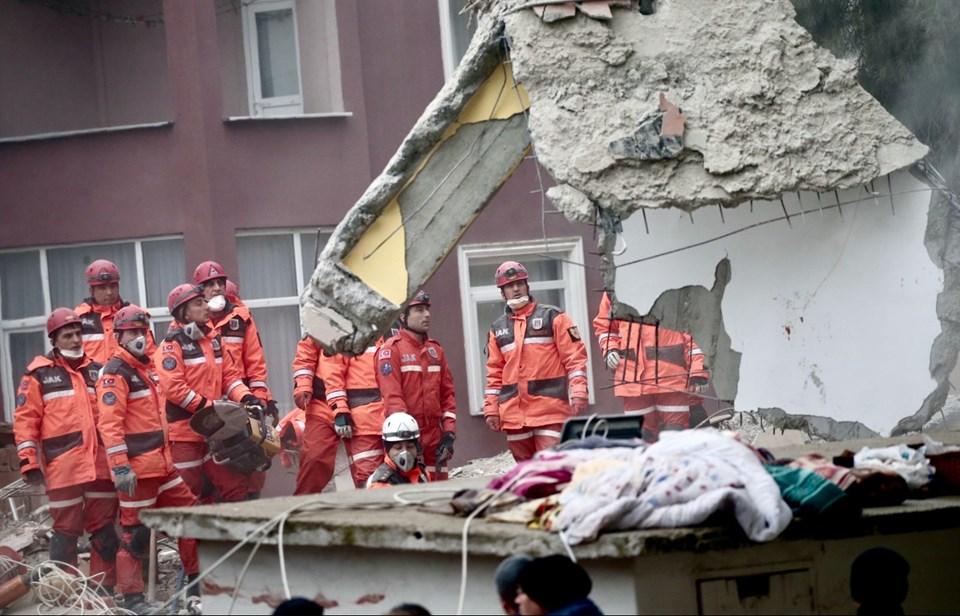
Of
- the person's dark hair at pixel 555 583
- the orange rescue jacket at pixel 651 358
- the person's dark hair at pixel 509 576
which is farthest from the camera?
the orange rescue jacket at pixel 651 358

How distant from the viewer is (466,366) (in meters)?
16.8

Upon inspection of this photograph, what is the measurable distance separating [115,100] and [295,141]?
2.51 meters

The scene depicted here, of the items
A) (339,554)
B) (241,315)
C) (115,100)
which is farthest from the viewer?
(115,100)

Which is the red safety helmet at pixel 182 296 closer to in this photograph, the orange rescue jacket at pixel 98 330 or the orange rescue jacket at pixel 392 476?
the orange rescue jacket at pixel 98 330

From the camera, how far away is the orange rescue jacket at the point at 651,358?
10500 millimetres

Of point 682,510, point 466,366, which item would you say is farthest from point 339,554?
point 466,366

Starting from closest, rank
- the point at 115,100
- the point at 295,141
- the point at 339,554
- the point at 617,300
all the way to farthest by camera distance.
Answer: the point at 339,554 < the point at 617,300 < the point at 295,141 < the point at 115,100

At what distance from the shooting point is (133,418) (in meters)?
10.9

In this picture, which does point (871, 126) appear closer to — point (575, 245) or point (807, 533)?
point (807, 533)

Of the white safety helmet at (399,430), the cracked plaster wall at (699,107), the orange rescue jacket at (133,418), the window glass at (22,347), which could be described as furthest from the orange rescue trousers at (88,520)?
the window glass at (22,347)

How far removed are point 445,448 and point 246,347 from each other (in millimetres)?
1731

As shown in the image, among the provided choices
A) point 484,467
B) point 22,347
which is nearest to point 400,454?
point 484,467

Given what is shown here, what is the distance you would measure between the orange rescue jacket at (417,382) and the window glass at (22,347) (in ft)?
19.6

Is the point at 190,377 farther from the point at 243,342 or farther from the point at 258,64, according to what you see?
the point at 258,64
